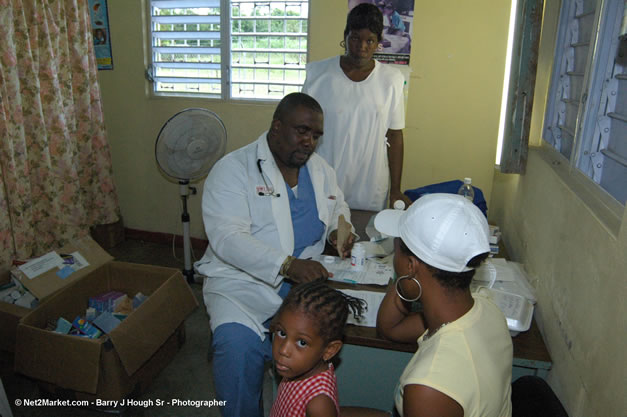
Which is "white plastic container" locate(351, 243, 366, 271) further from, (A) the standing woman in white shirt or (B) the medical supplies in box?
(B) the medical supplies in box

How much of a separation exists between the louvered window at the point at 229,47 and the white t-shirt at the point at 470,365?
3.12 m

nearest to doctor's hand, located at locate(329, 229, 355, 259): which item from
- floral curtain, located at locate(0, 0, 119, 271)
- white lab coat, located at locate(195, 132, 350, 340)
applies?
white lab coat, located at locate(195, 132, 350, 340)

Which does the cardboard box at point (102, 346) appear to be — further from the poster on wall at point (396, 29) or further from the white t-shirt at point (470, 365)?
the poster on wall at point (396, 29)

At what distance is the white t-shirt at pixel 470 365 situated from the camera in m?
0.99

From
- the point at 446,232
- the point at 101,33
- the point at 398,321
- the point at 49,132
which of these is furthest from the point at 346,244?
the point at 101,33

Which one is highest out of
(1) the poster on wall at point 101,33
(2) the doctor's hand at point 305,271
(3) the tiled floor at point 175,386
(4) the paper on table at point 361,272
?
(1) the poster on wall at point 101,33

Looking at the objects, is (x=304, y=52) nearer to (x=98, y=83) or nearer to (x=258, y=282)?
(x=98, y=83)

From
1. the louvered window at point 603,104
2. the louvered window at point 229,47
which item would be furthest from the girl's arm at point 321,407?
the louvered window at point 229,47

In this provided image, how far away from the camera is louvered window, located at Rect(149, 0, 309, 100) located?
3770 mm

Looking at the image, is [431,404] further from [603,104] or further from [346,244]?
[603,104]

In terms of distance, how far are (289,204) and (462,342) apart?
1146 millimetres

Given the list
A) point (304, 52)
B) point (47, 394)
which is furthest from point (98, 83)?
point (47, 394)

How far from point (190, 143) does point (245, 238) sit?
1.64 m

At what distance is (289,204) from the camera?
2.05m
